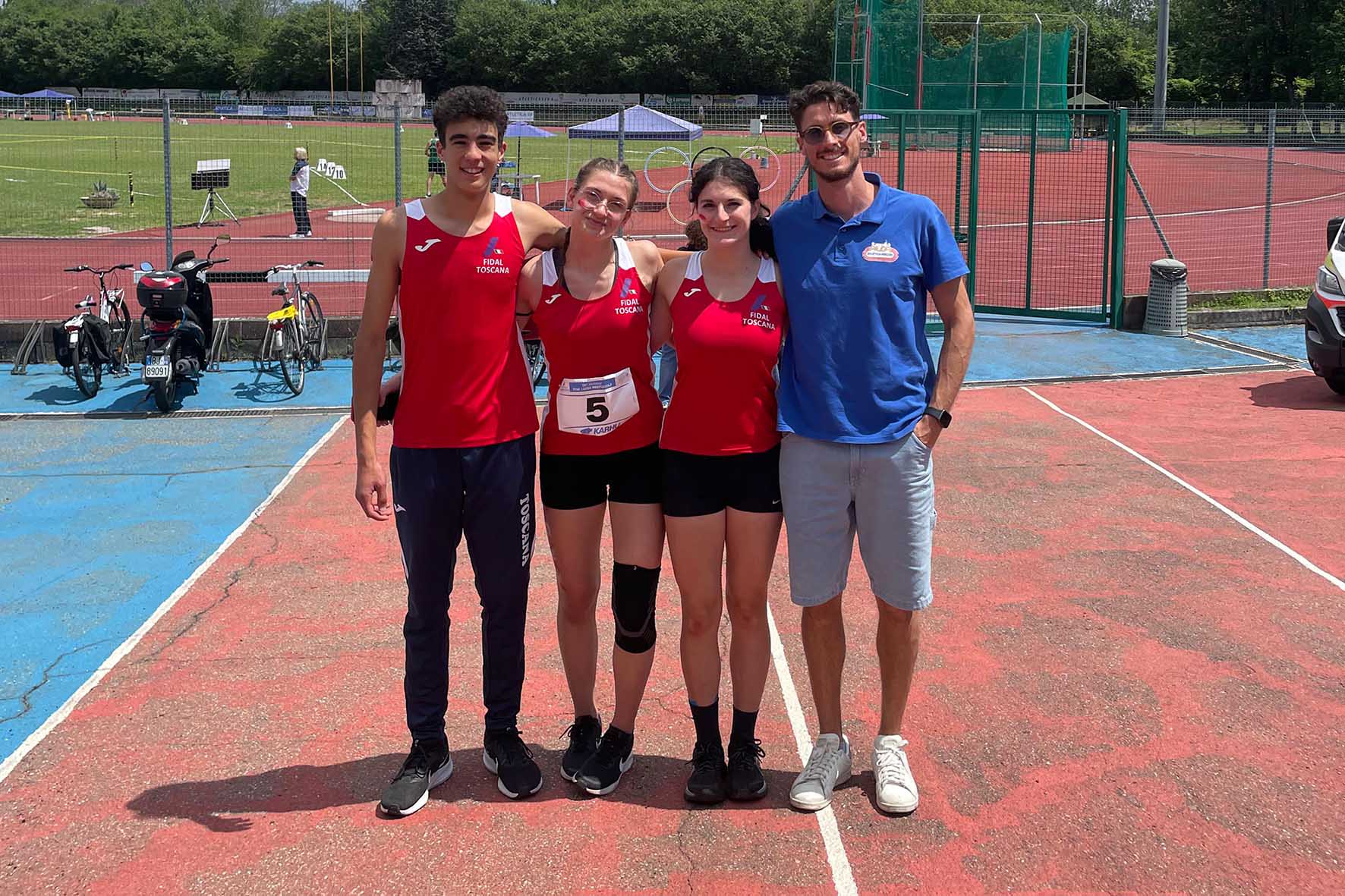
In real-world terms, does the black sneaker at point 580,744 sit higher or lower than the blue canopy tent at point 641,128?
lower

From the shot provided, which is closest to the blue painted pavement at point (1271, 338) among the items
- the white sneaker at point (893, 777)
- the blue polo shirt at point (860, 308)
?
the white sneaker at point (893, 777)

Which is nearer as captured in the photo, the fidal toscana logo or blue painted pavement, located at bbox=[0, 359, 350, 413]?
the fidal toscana logo

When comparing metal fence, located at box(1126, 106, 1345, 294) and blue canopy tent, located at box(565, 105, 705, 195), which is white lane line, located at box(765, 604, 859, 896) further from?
blue canopy tent, located at box(565, 105, 705, 195)

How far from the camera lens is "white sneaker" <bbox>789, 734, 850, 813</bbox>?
4.22 metres

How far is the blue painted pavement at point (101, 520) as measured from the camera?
5699 mm

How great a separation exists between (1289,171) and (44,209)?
102 ft

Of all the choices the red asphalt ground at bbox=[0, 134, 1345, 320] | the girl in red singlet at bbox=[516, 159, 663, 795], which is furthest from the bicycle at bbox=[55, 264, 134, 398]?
the girl in red singlet at bbox=[516, 159, 663, 795]

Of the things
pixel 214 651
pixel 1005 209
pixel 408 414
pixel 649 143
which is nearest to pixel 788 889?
pixel 408 414

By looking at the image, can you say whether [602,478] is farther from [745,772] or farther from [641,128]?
[641,128]

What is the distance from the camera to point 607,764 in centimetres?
436

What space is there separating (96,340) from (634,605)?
9.24 meters

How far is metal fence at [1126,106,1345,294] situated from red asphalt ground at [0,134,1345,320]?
0.22 ft

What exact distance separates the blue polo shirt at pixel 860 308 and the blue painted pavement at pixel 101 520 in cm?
327

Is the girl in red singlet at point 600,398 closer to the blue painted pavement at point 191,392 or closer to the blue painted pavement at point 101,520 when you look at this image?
the blue painted pavement at point 101,520
